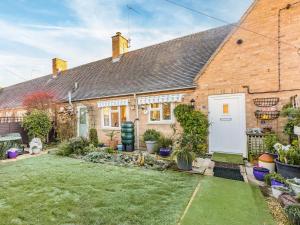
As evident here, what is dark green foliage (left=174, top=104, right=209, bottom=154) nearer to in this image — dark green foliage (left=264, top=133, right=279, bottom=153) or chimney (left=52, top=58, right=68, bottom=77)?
dark green foliage (left=264, top=133, right=279, bottom=153)

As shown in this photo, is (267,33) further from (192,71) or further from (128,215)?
(128,215)

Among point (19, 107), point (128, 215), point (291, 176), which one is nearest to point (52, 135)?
point (19, 107)

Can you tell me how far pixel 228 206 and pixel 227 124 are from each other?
15.4 ft

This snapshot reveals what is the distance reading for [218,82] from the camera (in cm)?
776

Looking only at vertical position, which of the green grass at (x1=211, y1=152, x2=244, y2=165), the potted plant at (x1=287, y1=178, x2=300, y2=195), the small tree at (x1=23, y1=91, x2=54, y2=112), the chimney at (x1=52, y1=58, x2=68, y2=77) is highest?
the chimney at (x1=52, y1=58, x2=68, y2=77)

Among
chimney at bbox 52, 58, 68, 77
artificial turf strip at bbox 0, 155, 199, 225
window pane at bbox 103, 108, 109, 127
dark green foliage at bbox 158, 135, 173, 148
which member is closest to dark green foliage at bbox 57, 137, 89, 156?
artificial turf strip at bbox 0, 155, 199, 225

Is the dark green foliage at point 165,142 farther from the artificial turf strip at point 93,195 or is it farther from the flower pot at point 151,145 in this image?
the artificial turf strip at point 93,195

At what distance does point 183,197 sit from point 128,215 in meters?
1.34

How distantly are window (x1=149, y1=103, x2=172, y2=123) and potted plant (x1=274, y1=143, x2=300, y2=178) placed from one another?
17.2 ft

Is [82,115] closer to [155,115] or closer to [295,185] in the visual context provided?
[155,115]

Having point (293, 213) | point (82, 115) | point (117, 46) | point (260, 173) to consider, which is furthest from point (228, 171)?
point (117, 46)

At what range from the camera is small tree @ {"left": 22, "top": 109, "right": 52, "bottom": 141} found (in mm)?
10898

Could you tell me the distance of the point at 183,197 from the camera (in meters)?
3.83

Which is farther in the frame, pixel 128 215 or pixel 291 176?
pixel 291 176
